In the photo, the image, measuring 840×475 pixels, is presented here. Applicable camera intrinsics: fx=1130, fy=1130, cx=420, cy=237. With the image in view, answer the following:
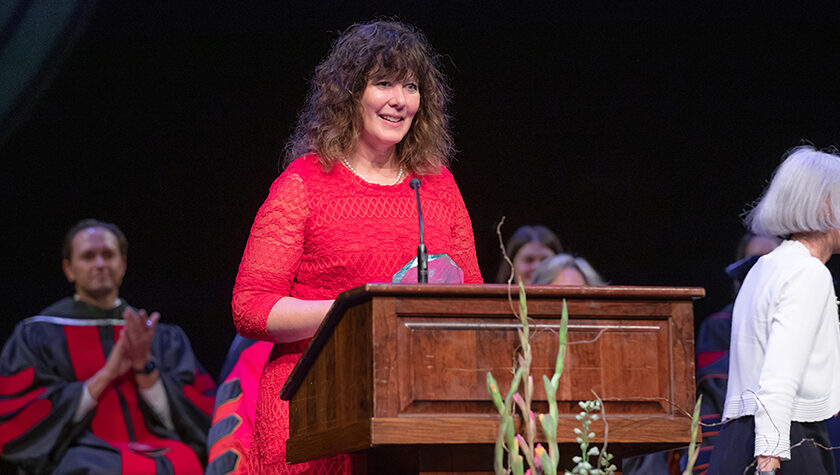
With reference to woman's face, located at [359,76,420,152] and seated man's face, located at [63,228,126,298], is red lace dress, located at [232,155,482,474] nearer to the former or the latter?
woman's face, located at [359,76,420,152]

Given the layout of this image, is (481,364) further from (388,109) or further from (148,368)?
(148,368)

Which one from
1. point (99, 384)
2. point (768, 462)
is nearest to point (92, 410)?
point (99, 384)

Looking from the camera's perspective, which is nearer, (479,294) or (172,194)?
(479,294)

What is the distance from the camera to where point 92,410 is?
534 cm

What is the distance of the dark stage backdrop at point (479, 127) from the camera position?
221 inches

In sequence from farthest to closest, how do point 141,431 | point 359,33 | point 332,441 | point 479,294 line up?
point 141,431, point 359,33, point 332,441, point 479,294

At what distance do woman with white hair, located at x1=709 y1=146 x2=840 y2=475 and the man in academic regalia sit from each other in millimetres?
3088

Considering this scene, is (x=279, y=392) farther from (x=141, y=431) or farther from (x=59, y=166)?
(x=59, y=166)

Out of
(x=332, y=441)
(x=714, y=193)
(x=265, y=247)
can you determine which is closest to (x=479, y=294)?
(x=332, y=441)

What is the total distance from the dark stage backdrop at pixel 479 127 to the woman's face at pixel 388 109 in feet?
10.6

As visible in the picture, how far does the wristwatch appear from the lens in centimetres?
555

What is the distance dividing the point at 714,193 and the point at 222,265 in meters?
2.62

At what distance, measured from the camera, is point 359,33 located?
2.44 m

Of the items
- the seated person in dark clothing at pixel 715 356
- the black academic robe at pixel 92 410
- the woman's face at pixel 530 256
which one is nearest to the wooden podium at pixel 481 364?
the seated person in dark clothing at pixel 715 356
